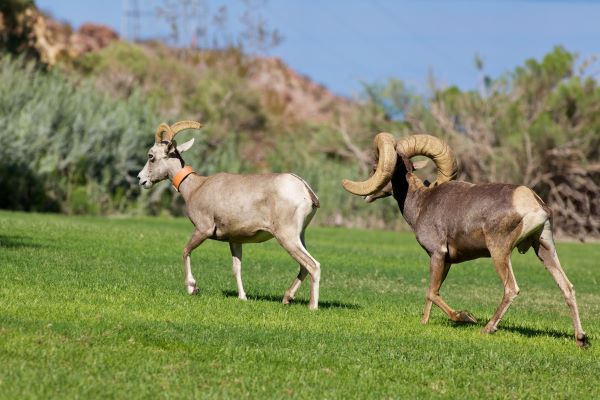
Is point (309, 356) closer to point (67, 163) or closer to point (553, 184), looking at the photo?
point (67, 163)

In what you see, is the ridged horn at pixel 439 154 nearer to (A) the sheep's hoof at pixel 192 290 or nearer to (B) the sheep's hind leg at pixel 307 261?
(B) the sheep's hind leg at pixel 307 261

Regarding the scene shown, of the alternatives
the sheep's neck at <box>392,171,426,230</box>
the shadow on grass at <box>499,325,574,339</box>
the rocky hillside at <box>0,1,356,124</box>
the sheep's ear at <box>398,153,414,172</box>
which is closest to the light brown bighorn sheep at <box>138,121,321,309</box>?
the sheep's neck at <box>392,171,426,230</box>

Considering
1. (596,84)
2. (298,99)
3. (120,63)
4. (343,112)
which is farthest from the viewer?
(298,99)

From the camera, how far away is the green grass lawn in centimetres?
968

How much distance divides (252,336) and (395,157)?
3703mm

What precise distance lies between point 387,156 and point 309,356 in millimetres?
4163

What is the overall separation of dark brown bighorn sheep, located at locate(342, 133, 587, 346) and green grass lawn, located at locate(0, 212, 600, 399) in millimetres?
704

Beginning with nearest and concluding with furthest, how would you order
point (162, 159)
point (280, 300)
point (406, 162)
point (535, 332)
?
point (535, 332) < point (406, 162) < point (280, 300) < point (162, 159)

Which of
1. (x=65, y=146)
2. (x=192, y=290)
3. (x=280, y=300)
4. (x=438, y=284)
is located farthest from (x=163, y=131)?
(x=65, y=146)

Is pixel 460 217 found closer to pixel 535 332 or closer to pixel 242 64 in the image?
pixel 535 332

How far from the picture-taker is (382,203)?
43.6 metres

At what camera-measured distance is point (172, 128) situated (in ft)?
53.6

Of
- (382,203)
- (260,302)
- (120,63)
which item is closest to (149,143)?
(382,203)

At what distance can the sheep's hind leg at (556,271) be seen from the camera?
42.8ft
